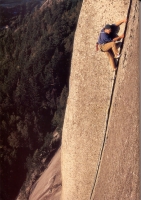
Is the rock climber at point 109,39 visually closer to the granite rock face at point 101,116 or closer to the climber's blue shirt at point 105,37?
the climber's blue shirt at point 105,37

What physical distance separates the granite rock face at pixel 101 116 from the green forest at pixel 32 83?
19.5 feet

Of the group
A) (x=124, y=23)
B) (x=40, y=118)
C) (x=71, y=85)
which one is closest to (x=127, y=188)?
(x=124, y=23)

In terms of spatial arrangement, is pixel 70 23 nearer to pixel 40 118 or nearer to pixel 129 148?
pixel 40 118

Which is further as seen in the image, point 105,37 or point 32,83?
point 32,83

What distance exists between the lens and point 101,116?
532 centimetres

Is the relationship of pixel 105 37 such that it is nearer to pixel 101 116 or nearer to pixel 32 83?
pixel 101 116

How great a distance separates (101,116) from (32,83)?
368 inches

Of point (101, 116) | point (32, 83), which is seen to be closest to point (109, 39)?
point (101, 116)

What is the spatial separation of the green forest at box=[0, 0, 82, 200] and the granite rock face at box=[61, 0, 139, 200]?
595 centimetres

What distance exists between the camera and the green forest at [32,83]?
40.7 ft

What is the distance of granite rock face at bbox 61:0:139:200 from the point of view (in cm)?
387

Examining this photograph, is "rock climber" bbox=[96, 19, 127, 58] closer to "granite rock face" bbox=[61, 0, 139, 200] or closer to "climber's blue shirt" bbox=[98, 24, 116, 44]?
"climber's blue shirt" bbox=[98, 24, 116, 44]

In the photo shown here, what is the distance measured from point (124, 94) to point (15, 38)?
1127 centimetres

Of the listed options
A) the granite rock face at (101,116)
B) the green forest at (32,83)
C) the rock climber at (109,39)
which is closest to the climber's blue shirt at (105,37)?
the rock climber at (109,39)
